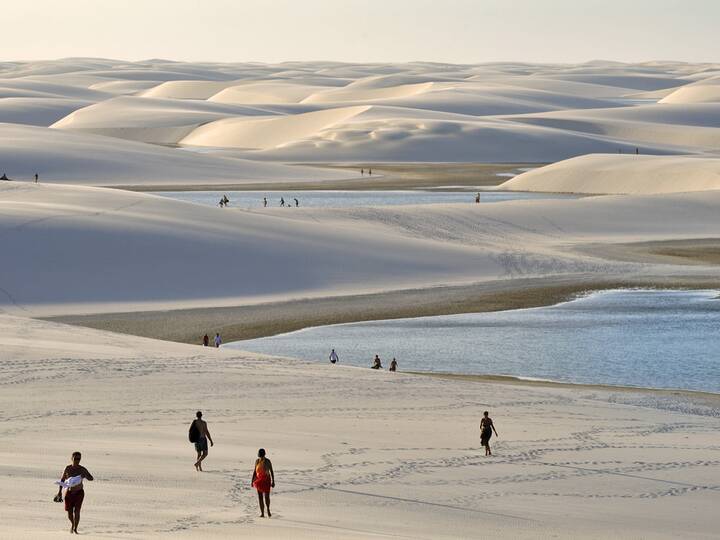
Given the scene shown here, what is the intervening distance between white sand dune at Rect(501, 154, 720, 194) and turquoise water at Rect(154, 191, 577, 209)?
2.42m

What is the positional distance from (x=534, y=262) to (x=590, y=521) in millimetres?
25829

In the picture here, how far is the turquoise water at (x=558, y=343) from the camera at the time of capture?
82.5 ft

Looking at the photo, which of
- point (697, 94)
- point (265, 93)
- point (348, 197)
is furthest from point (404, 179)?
point (265, 93)

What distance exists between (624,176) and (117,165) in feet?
86.4

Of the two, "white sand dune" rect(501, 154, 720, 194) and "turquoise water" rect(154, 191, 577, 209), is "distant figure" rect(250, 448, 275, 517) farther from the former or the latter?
"white sand dune" rect(501, 154, 720, 194)

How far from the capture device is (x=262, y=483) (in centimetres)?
1253

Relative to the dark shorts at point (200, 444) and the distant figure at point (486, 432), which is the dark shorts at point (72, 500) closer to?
the dark shorts at point (200, 444)

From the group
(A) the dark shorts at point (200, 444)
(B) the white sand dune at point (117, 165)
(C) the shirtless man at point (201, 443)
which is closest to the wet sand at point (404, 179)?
(B) the white sand dune at point (117, 165)

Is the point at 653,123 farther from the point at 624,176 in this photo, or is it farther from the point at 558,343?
the point at 558,343

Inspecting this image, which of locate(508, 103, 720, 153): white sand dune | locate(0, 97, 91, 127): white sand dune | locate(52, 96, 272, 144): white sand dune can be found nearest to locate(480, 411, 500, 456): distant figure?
locate(508, 103, 720, 153): white sand dune

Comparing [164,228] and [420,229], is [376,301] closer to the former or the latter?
[164,228]

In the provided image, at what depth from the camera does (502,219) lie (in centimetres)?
4862

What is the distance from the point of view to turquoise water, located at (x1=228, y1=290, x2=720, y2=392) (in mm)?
25156

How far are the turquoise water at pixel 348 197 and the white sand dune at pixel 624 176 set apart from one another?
242 cm
